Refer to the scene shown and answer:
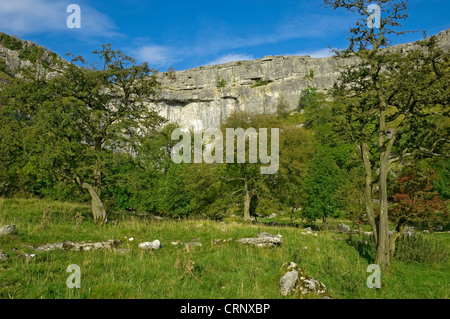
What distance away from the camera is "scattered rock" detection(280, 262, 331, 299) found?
22.8 ft

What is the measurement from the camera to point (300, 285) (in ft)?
23.4

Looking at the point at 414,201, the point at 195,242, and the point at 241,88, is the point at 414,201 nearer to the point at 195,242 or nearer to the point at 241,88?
the point at 195,242

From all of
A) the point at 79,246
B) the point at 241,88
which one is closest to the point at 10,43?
the point at 241,88

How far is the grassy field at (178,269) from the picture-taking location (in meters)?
6.56

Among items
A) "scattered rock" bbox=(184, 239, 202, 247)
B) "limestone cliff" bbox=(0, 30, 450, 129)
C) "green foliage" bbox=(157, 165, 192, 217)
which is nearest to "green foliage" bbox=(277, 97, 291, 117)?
"limestone cliff" bbox=(0, 30, 450, 129)

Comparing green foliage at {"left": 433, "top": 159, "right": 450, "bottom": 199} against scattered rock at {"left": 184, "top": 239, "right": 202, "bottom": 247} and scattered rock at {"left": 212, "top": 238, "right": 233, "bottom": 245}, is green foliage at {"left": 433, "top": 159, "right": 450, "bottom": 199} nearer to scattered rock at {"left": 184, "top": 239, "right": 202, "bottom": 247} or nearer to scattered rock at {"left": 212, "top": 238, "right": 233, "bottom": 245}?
scattered rock at {"left": 212, "top": 238, "right": 233, "bottom": 245}

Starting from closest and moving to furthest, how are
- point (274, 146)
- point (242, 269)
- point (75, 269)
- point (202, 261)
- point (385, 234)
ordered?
1. point (75, 269)
2. point (242, 269)
3. point (202, 261)
4. point (385, 234)
5. point (274, 146)

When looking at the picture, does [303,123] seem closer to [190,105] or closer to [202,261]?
[190,105]

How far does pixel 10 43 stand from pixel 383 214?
99695 mm

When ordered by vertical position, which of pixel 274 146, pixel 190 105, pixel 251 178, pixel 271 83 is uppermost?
pixel 271 83
